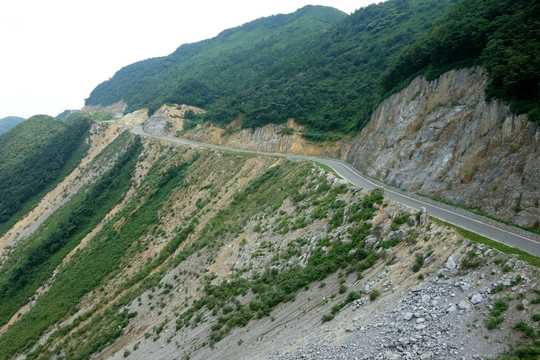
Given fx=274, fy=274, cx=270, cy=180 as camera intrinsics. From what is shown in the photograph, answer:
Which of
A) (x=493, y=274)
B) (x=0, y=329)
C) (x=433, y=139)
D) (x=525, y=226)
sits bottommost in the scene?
(x=0, y=329)

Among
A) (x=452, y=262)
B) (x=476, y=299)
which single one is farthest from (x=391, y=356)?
(x=452, y=262)

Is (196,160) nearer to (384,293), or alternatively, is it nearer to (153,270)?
(153,270)

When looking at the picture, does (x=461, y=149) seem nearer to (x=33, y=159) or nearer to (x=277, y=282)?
(x=277, y=282)

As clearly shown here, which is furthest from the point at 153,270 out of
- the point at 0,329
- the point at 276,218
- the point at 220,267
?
the point at 0,329

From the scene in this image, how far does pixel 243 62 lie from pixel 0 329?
105010 mm

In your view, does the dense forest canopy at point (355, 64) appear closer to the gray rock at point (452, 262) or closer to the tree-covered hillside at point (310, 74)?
the tree-covered hillside at point (310, 74)

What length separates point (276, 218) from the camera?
24250 mm

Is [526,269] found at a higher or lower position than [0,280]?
higher

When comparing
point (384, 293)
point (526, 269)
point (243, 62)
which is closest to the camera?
point (526, 269)

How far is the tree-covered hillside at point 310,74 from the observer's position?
51.6 metres

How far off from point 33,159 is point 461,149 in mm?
95694

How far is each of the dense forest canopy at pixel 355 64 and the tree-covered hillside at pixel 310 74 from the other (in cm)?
24

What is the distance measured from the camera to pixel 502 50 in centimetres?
1983

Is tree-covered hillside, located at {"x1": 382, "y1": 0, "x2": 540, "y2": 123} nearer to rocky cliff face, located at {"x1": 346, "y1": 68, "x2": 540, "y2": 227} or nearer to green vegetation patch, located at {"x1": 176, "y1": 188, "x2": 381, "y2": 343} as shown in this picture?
rocky cliff face, located at {"x1": 346, "y1": 68, "x2": 540, "y2": 227}
